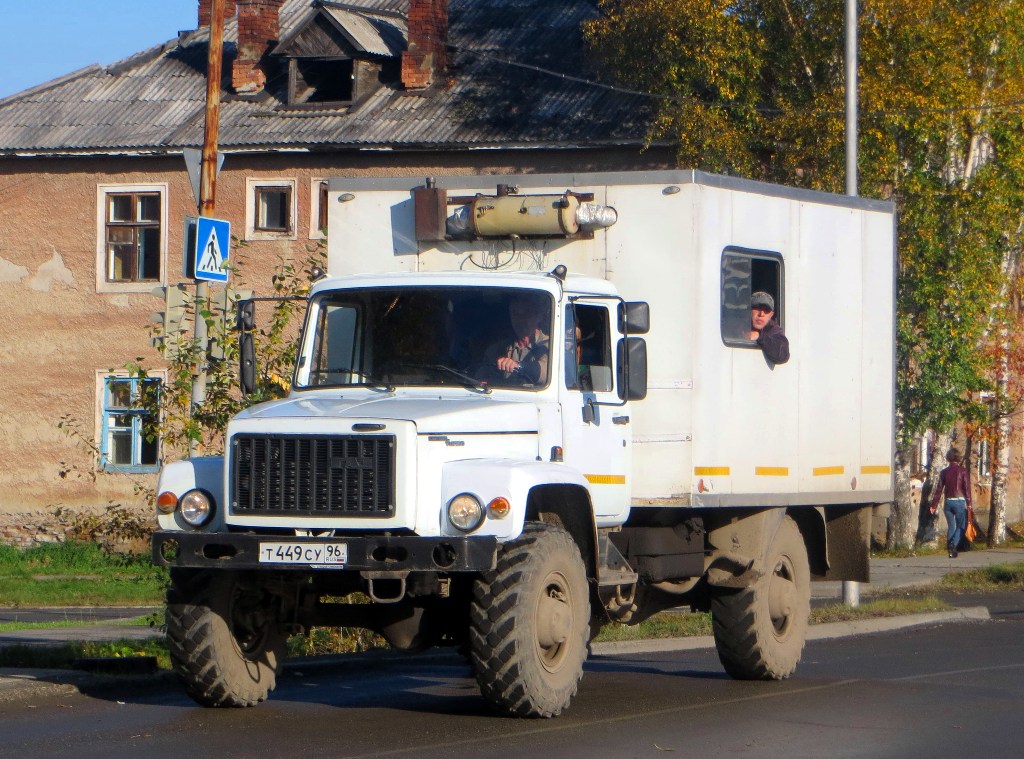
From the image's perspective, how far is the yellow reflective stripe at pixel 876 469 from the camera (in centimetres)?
1270

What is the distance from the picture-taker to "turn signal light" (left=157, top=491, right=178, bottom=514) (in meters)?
9.51

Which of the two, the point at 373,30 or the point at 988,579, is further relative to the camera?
the point at 373,30

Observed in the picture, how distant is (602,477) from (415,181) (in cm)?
243

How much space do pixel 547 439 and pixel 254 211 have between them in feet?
66.9

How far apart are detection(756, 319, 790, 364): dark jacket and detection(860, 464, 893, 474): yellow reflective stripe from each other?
1.48 m

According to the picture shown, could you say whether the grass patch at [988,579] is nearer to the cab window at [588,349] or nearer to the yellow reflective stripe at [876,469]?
the yellow reflective stripe at [876,469]

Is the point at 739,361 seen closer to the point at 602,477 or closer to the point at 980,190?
the point at 602,477

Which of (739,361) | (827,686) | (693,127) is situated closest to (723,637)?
(827,686)

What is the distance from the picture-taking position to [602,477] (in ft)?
34.0

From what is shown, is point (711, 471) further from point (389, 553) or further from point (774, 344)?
point (389, 553)

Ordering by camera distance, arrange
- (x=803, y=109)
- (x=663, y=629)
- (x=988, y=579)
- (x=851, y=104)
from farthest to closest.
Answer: (x=803, y=109) → (x=988, y=579) → (x=851, y=104) → (x=663, y=629)

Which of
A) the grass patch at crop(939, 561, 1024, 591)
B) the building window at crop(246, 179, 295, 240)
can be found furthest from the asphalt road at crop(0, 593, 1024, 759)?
the building window at crop(246, 179, 295, 240)

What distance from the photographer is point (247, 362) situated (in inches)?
411

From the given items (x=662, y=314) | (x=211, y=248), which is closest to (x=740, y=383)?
(x=662, y=314)
